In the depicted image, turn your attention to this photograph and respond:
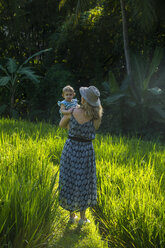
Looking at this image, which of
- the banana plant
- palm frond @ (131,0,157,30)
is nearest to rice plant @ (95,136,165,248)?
palm frond @ (131,0,157,30)

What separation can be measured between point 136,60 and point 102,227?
6.59 metres

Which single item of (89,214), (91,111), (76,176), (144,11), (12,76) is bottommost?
(89,214)

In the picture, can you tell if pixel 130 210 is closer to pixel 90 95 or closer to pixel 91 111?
pixel 91 111

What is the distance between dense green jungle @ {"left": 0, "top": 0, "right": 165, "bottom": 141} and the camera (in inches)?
315

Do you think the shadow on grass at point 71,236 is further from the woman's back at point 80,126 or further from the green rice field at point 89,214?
the woman's back at point 80,126

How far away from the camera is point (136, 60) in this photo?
8.41 m

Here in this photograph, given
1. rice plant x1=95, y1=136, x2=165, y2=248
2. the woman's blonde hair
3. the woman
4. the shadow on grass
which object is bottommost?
the shadow on grass

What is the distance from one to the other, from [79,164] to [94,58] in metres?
8.05

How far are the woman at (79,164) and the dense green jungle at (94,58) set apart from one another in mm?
4616

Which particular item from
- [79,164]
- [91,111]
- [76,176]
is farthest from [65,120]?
[76,176]

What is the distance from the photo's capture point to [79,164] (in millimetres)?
2730

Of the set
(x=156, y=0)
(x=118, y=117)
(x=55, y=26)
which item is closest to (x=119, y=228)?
(x=118, y=117)

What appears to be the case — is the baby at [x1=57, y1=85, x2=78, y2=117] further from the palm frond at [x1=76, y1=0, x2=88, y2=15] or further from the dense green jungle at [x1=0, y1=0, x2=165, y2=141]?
the palm frond at [x1=76, y1=0, x2=88, y2=15]

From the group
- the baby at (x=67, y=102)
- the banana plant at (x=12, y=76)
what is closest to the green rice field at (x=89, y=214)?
the baby at (x=67, y=102)
